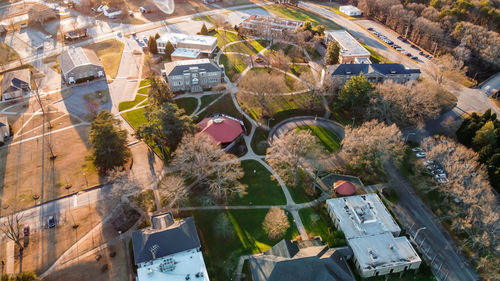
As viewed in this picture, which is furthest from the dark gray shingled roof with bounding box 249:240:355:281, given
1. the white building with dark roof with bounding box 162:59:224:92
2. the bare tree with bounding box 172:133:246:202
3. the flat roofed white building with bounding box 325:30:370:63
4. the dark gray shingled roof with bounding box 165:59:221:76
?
the flat roofed white building with bounding box 325:30:370:63

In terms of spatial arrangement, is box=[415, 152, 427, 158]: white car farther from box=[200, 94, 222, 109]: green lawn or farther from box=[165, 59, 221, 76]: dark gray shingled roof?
box=[165, 59, 221, 76]: dark gray shingled roof

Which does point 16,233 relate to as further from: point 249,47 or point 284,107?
point 249,47

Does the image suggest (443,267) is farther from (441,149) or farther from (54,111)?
(54,111)

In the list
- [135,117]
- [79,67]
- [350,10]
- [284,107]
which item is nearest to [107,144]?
[135,117]

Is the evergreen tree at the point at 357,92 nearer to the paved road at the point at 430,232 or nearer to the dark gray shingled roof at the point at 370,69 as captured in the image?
the dark gray shingled roof at the point at 370,69

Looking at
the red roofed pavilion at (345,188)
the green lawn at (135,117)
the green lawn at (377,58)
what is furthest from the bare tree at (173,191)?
the green lawn at (377,58)
